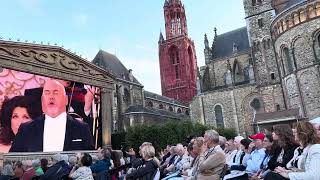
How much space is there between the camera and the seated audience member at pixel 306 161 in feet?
11.4

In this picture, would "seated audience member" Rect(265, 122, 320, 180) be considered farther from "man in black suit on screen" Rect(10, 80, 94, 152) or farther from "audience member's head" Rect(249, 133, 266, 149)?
"man in black suit on screen" Rect(10, 80, 94, 152)

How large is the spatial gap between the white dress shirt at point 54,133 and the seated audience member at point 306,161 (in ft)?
39.8

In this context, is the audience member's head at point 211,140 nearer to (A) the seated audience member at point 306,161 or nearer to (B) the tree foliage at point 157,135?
(A) the seated audience member at point 306,161

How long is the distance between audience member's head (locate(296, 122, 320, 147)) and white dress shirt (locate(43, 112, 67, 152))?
12.5 metres

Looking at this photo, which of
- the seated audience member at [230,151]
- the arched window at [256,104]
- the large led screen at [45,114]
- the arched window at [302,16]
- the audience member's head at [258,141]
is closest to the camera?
the audience member's head at [258,141]

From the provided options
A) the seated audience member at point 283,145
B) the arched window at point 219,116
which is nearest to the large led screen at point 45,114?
the seated audience member at point 283,145

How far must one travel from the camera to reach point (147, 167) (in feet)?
18.8

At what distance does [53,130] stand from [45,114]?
83 cm

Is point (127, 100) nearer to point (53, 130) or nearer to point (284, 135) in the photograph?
point (53, 130)

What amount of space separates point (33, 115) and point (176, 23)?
192 feet

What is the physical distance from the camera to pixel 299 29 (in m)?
27.2

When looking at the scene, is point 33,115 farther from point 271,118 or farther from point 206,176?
point 271,118

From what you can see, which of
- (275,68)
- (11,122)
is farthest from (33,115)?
(275,68)

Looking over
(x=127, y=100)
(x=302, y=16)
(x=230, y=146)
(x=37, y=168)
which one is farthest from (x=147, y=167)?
(x=127, y=100)
